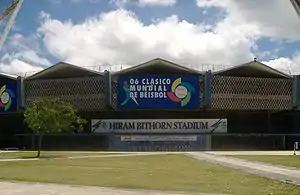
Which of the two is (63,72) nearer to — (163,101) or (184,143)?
(163,101)

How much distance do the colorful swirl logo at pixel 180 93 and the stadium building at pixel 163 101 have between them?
0.16 meters

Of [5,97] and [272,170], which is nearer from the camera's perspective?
[272,170]

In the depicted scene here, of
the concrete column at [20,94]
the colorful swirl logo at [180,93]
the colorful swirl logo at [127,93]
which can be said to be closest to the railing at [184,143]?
the colorful swirl logo at [127,93]

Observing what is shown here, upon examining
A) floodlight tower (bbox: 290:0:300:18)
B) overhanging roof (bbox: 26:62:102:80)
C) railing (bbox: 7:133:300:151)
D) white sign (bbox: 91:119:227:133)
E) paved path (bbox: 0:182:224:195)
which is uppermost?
overhanging roof (bbox: 26:62:102:80)

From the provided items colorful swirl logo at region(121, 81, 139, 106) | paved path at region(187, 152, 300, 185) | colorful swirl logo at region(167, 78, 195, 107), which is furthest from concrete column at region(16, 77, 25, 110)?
paved path at region(187, 152, 300, 185)

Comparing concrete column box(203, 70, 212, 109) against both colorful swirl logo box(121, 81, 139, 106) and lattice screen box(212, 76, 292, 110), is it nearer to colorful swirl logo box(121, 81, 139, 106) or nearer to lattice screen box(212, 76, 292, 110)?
lattice screen box(212, 76, 292, 110)

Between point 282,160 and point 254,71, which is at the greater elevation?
point 254,71

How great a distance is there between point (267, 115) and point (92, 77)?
32.9m

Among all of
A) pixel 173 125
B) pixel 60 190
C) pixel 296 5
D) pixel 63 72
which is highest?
pixel 63 72

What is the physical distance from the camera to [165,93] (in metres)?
75.8

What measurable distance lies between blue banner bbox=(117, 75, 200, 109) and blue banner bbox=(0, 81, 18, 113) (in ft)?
67.9

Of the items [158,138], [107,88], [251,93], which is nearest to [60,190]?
[158,138]

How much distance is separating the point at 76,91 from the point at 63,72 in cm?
648

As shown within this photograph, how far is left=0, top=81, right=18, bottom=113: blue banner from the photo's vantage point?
81938mm
